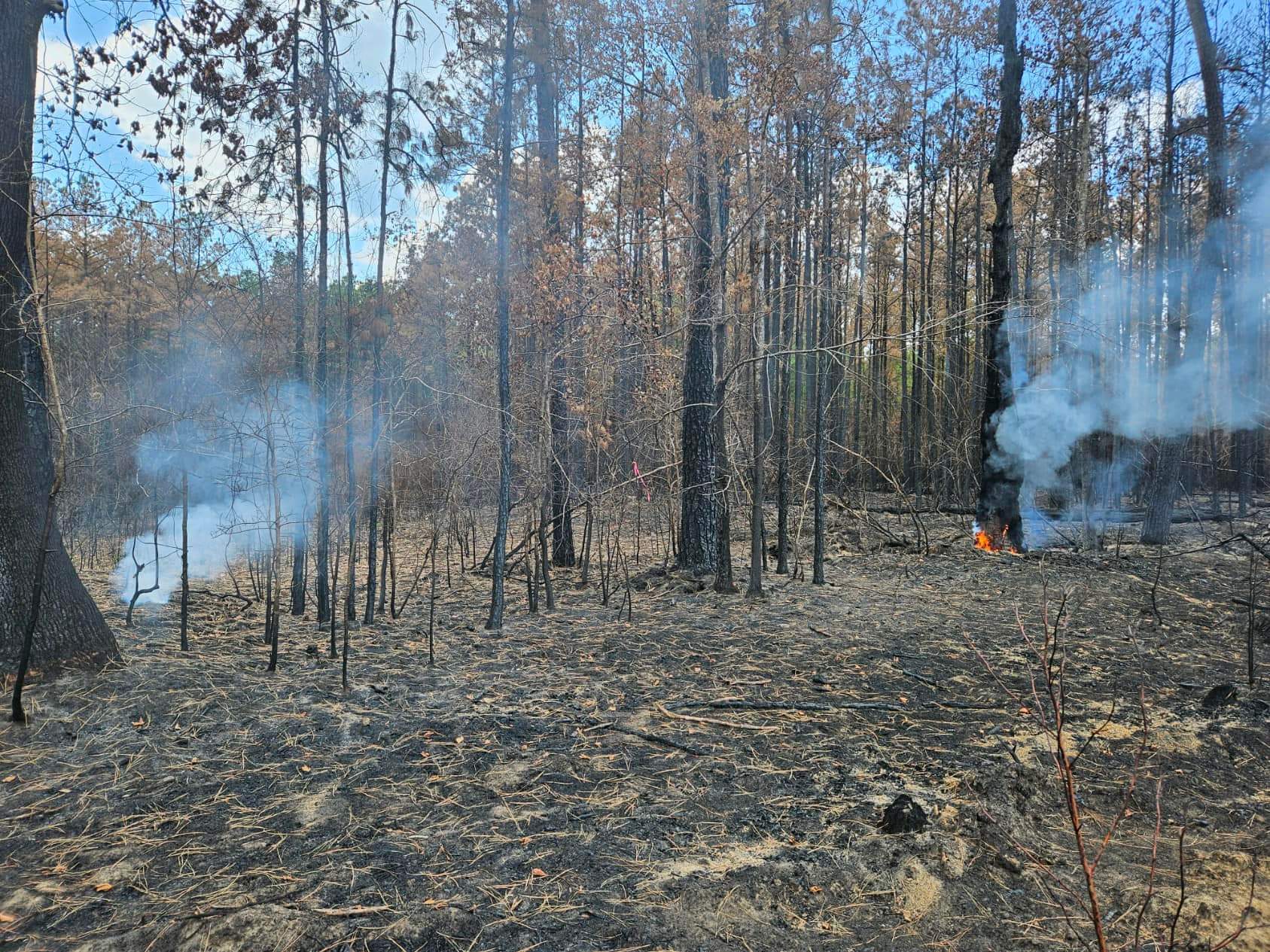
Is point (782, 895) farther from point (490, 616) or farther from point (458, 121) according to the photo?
point (458, 121)

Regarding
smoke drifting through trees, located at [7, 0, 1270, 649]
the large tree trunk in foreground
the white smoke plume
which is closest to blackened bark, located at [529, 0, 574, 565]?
smoke drifting through trees, located at [7, 0, 1270, 649]

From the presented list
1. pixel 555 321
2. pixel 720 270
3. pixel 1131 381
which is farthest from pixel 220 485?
pixel 1131 381

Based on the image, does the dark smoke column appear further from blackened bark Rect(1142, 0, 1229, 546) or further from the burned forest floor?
the burned forest floor

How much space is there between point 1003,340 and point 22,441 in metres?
11.2

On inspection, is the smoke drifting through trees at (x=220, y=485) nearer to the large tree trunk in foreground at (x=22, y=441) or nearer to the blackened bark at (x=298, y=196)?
the blackened bark at (x=298, y=196)

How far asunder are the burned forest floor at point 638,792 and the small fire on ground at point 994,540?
13.7ft

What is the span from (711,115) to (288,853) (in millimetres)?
6990

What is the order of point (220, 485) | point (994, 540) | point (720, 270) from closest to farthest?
1. point (720, 270)
2. point (994, 540)
3. point (220, 485)

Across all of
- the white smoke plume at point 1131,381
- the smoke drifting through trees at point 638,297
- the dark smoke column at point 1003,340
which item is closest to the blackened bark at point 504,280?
the smoke drifting through trees at point 638,297

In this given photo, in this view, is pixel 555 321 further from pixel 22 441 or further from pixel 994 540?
pixel 994 540

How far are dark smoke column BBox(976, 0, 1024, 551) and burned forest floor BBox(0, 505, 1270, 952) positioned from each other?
173 inches

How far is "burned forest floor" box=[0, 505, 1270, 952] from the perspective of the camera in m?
2.24

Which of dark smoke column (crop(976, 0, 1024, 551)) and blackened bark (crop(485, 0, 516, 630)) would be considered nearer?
blackened bark (crop(485, 0, 516, 630))

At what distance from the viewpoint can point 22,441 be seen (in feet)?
14.5
